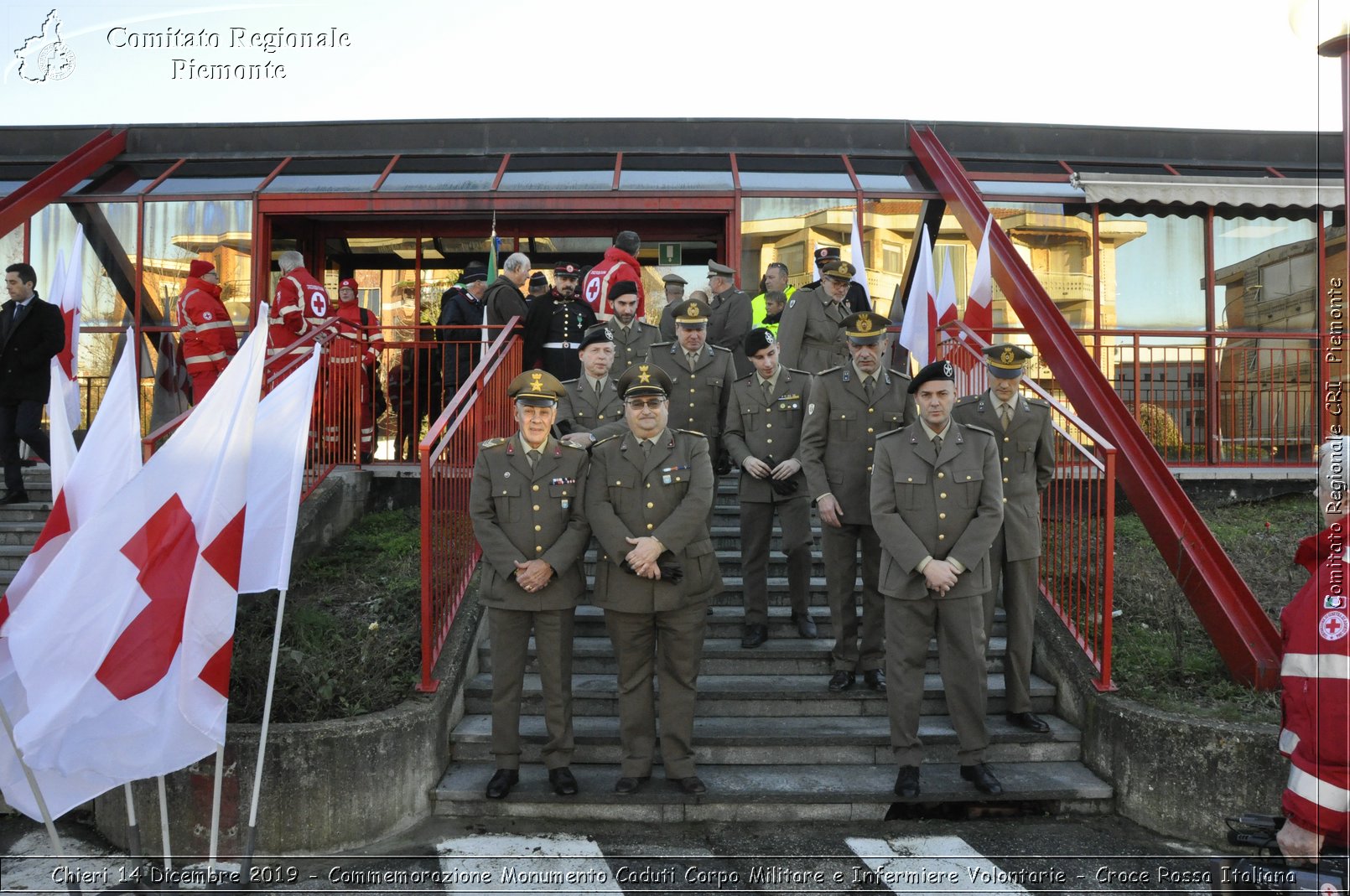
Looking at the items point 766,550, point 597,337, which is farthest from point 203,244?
point 766,550

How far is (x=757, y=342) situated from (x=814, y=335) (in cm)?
114

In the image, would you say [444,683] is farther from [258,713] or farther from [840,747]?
[840,747]

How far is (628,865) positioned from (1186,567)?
3.76 m

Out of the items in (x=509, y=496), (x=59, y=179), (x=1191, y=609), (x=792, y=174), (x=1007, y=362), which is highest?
(x=792, y=174)

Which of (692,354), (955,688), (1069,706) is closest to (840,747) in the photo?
(955,688)

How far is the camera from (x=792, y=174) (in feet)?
39.4

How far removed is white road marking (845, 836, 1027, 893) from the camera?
432 centimetres

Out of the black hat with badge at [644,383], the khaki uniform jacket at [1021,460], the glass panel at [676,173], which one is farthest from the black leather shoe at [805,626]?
the glass panel at [676,173]

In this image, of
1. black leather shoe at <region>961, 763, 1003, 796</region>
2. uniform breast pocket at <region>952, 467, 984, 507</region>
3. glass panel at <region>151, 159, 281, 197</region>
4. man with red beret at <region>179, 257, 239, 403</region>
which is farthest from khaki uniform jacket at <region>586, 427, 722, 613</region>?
glass panel at <region>151, 159, 281, 197</region>

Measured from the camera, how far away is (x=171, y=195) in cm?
1162

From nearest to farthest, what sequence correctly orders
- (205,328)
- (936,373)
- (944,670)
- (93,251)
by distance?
1. (944,670)
2. (936,373)
3. (205,328)
4. (93,251)

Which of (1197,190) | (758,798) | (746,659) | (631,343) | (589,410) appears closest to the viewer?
(758,798)

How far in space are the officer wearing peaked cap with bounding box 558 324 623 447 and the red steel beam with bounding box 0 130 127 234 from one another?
7.37m

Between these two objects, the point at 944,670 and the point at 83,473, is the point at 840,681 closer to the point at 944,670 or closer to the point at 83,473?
the point at 944,670
